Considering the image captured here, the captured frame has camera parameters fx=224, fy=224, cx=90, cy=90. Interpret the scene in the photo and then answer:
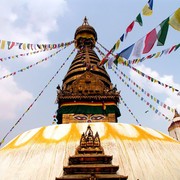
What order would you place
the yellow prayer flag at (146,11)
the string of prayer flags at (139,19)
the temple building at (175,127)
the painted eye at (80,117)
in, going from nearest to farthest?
1. the yellow prayer flag at (146,11)
2. the string of prayer flags at (139,19)
3. the painted eye at (80,117)
4. the temple building at (175,127)

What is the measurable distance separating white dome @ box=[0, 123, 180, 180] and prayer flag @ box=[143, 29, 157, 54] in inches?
178

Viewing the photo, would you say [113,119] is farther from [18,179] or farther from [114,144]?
[18,179]

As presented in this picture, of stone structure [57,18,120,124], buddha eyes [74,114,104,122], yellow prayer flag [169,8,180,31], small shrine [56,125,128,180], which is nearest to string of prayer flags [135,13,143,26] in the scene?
yellow prayer flag [169,8,180,31]

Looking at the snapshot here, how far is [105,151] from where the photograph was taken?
28.9ft

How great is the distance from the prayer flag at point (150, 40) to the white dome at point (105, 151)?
14.8 ft

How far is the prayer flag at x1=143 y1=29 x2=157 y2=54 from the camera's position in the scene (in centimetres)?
577

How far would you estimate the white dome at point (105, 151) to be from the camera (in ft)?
27.1

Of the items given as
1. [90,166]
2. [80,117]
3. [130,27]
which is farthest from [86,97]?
[130,27]

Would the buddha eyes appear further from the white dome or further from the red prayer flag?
the red prayer flag

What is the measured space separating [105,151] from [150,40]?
480 cm

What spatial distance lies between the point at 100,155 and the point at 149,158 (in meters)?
2.33

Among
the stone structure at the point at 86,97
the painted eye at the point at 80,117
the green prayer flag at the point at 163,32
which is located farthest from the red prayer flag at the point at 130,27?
the painted eye at the point at 80,117

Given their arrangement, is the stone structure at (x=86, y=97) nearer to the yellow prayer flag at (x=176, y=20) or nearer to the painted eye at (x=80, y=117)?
the painted eye at (x=80, y=117)

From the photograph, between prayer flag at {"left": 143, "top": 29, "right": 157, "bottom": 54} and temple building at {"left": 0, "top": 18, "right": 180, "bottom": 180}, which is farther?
temple building at {"left": 0, "top": 18, "right": 180, "bottom": 180}
